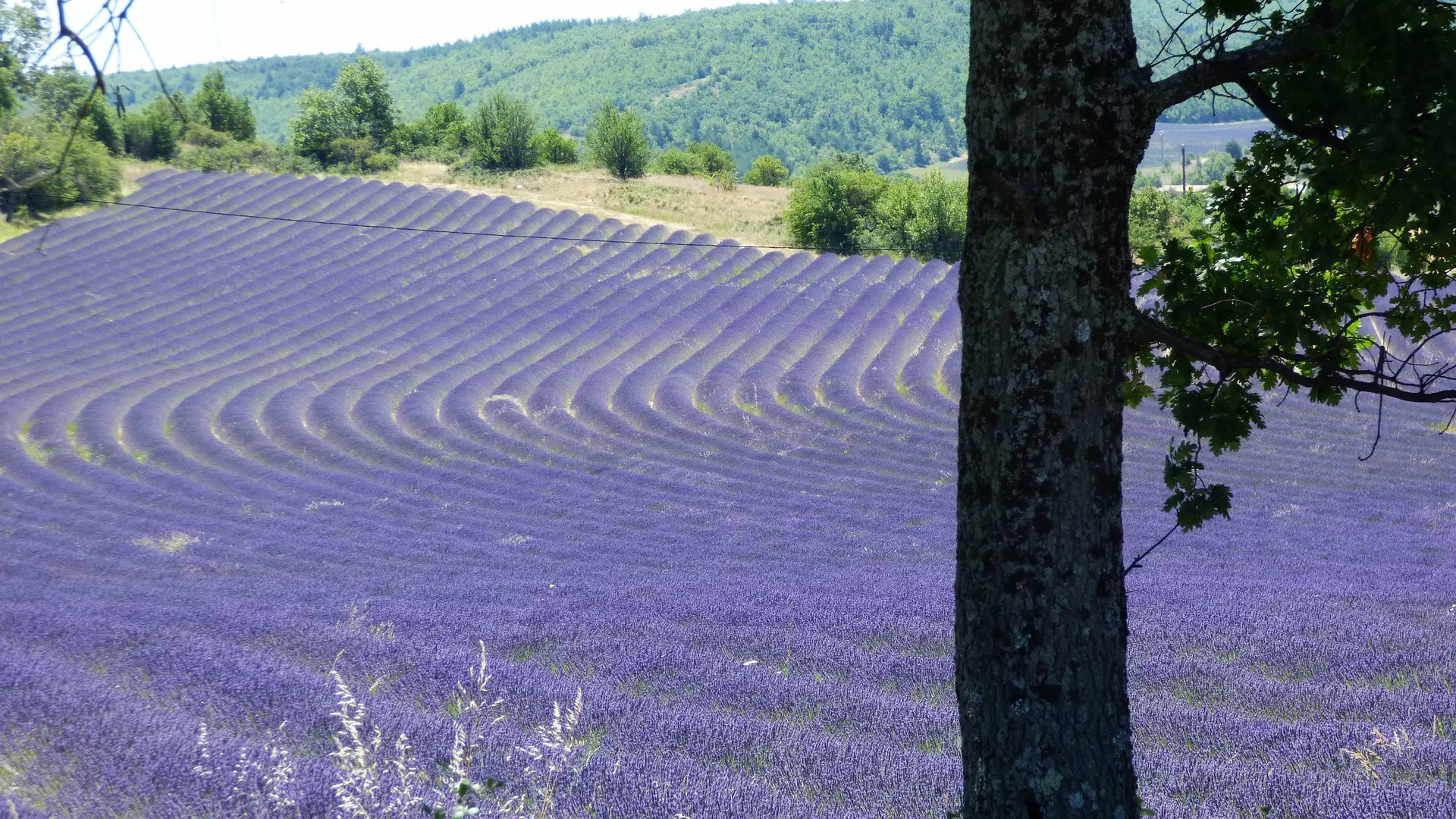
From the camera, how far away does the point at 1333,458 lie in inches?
481

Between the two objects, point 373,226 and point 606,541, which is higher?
point 373,226

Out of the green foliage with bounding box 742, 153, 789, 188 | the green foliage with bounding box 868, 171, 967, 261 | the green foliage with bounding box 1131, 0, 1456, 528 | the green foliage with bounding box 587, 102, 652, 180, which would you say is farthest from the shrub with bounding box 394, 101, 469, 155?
the green foliage with bounding box 1131, 0, 1456, 528

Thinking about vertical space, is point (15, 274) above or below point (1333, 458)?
above

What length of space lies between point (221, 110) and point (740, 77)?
73.2 meters

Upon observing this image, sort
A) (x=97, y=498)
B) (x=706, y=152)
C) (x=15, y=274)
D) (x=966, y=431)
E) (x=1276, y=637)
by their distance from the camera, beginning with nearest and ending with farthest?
(x=966, y=431)
(x=1276, y=637)
(x=97, y=498)
(x=15, y=274)
(x=706, y=152)

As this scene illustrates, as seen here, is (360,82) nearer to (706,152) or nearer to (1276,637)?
(706,152)

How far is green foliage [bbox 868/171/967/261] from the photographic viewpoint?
30297mm

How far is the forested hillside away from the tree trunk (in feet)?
293

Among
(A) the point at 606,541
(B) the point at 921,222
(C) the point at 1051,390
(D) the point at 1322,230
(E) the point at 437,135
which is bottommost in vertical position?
(A) the point at 606,541

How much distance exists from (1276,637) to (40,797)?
461 centimetres

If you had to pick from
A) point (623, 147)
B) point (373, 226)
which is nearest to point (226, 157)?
point (623, 147)

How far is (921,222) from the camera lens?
1215 inches

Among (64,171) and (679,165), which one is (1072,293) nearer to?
(64,171)

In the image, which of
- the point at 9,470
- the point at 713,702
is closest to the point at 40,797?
the point at 713,702
